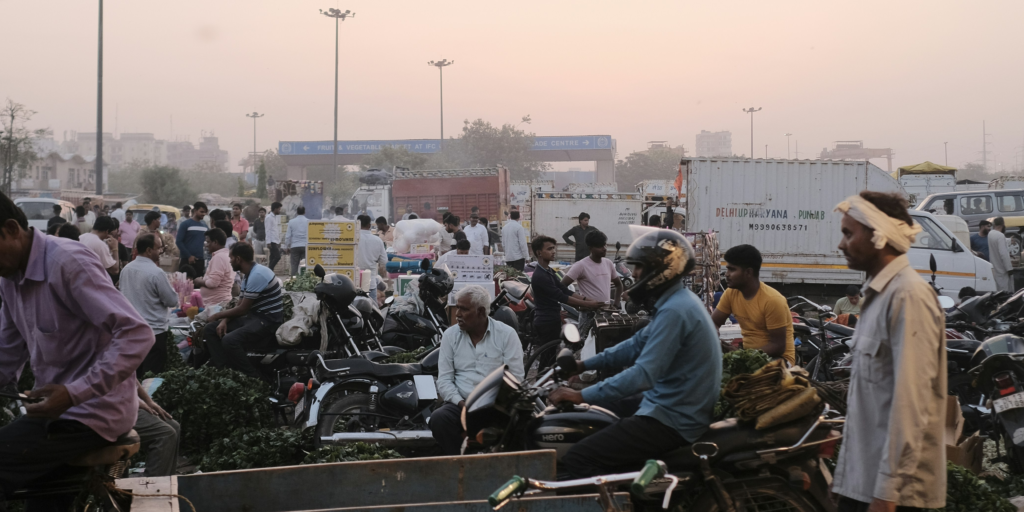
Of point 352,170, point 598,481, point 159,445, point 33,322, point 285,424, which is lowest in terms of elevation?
point 285,424

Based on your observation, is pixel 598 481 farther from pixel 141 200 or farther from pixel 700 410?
pixel 141 200

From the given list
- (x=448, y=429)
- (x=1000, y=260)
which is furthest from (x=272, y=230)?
(x=448, y=429)

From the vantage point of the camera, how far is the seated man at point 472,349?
18.6 ft

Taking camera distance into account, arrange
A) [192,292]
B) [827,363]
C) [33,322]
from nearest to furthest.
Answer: [33,322]
[827,363]
[192,292]

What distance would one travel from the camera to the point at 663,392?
370cm

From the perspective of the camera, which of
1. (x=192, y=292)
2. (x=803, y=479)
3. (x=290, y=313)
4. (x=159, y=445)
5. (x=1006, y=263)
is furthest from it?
(x=1006, y=263)

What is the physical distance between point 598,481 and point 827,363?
5.35m

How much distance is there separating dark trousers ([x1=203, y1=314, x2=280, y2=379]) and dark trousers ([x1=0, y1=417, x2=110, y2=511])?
4554mm

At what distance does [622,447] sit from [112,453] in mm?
2042

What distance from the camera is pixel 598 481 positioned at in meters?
2.84

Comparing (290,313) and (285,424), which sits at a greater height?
(290,313)

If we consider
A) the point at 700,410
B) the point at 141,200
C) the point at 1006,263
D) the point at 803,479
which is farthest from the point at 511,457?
the point at 141,200

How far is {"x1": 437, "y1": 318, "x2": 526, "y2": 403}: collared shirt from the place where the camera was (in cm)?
567

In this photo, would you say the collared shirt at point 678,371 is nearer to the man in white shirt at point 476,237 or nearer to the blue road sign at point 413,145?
the man in white shirt at point 476,237
